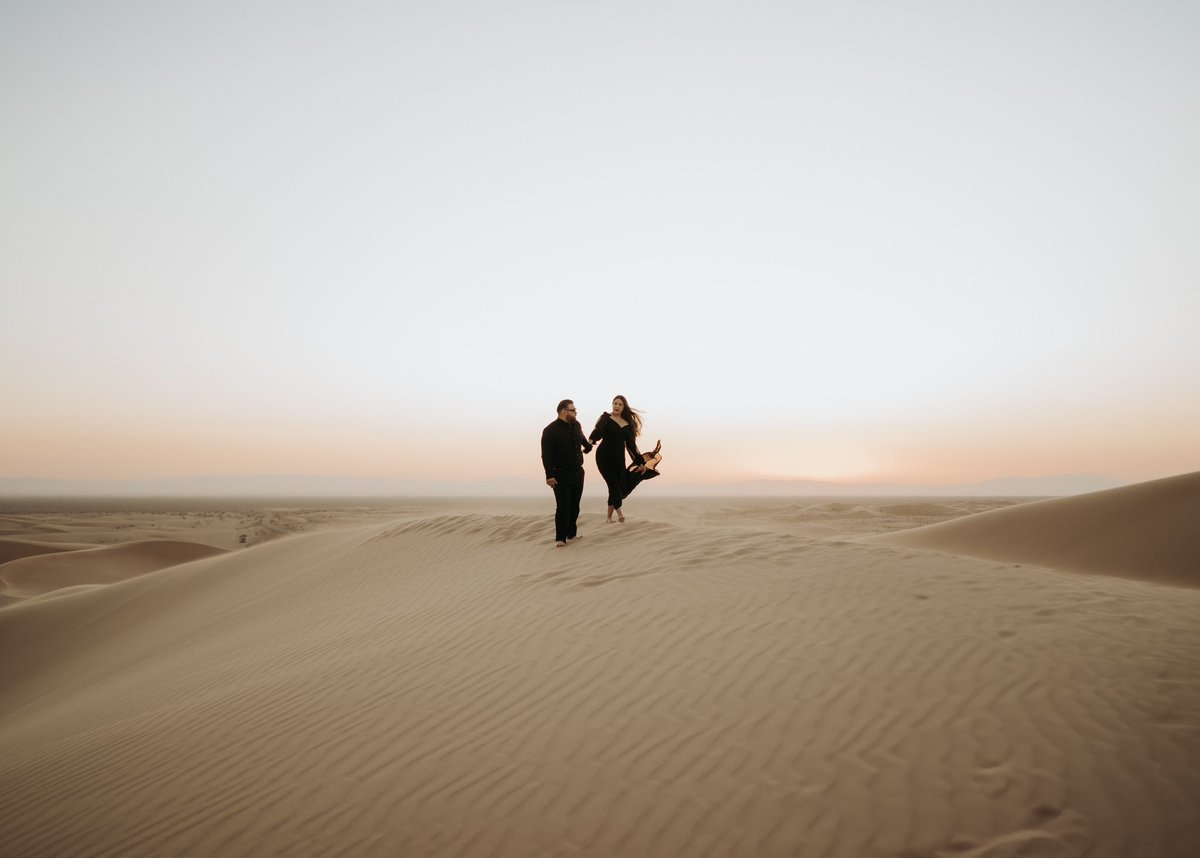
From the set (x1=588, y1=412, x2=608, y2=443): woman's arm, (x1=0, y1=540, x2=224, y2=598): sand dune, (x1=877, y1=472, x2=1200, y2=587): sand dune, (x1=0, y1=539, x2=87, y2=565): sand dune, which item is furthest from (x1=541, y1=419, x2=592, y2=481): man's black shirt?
(x1=0, y1=539, x2=87, y2=565): sand dune

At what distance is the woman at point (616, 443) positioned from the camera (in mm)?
9125

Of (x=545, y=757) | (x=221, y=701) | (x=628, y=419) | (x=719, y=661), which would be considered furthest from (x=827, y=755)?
(x=628, y=419)

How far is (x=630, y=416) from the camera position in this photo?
9.30 m

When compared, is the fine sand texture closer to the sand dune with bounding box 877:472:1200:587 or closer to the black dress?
the black dress

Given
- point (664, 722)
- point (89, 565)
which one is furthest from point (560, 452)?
point (89, 565)

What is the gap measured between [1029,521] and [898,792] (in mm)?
12152

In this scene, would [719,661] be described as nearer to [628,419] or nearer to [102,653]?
[628,419]

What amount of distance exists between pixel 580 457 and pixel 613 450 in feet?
3.41

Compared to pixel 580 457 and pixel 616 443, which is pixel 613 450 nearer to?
pixel 616 443

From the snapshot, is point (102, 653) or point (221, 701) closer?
point (221, 701)

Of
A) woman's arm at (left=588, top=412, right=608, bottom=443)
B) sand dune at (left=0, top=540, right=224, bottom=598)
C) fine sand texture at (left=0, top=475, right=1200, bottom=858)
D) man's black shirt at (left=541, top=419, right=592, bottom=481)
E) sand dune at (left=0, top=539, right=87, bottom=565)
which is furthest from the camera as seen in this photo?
sand dune at (left=0, top=539, right=87, bottom=565)

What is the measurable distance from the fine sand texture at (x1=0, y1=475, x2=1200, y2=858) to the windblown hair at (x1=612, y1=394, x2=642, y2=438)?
7.31 ft

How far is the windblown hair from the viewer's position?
904 cm

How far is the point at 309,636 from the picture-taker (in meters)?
6.76
